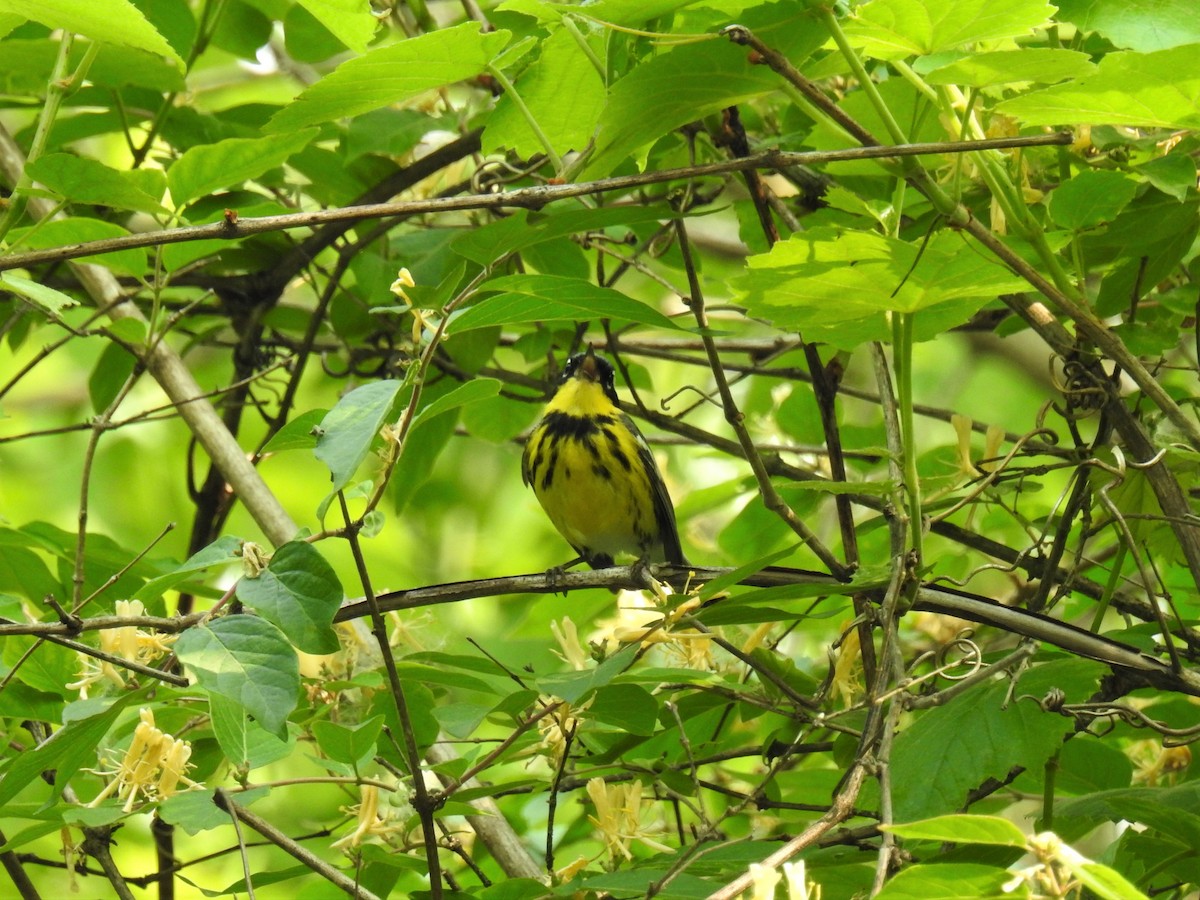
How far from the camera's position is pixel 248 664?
63.9 inches

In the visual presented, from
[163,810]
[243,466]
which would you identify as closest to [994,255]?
[163,810]

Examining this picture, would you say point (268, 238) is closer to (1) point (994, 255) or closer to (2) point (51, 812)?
A: (2) point (51, 812)

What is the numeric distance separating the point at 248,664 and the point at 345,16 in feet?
3.61

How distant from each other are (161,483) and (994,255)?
5196mm

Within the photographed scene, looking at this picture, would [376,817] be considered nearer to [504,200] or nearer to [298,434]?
[298,434]

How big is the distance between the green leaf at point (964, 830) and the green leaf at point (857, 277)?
2.63 ft

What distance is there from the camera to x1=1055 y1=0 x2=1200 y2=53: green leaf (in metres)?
1.99

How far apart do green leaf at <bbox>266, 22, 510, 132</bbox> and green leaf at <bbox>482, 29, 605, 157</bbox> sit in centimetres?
25

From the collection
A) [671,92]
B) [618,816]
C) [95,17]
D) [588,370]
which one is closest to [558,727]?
[618,816]

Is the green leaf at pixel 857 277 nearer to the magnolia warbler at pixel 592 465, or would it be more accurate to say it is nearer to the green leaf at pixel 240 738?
the green leaf at pixel 240 738

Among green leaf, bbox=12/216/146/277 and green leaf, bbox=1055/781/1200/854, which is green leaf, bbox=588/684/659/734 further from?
green leaf, bbox=12/216/146/277

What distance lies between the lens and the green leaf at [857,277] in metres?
1.80

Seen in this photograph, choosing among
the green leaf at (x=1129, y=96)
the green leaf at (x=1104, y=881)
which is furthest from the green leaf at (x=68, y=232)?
the green leaf at (x=1104, y=881)

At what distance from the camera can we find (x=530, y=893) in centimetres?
206
